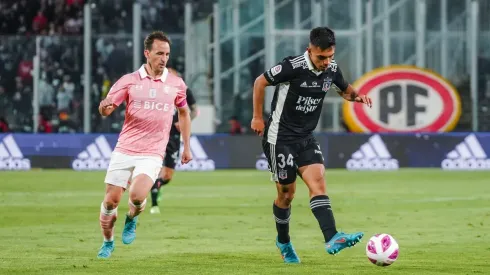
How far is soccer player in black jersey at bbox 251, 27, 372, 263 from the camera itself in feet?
39.8

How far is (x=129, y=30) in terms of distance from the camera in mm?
34969

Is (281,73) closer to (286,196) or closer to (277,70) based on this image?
(277,70)

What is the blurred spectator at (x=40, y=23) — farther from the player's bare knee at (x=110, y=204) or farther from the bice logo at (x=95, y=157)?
the player's bare knee at (x=110, y=204)

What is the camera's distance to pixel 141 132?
1301 centimetres

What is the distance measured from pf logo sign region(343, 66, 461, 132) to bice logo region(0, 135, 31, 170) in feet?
30.3

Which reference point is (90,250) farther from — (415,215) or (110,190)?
(415,215)

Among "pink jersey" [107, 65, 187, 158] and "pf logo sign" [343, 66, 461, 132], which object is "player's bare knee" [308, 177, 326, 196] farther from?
"pf logo sign" [343, 66, 461, 132]

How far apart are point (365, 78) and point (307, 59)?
24.2 meters

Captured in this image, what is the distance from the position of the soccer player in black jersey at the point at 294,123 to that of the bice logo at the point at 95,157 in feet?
69.6

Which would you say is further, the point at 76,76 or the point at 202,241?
the point at 76,76

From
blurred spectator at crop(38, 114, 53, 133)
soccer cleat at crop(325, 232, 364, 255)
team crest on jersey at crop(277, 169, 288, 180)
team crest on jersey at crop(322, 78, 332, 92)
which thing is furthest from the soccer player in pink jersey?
blurred spectator at crop(38, 114, 53, 133)

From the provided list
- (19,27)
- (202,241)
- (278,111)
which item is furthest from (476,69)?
(278,111)

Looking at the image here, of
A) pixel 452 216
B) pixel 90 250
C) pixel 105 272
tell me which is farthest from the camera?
pixel 452 216

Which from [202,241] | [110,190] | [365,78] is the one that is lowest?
[365,78]
